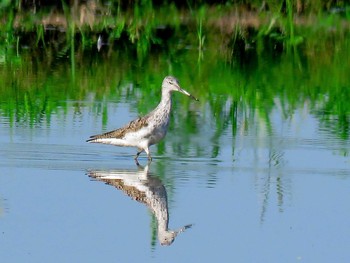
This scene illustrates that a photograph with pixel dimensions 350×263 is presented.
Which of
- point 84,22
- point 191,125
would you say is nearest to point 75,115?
point 191,125

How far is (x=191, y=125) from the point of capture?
38.4 ft

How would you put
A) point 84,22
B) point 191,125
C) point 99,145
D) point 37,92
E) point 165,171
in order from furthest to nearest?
point 84,22, point 37,92, point 191,125, point 99,145, point 165,171

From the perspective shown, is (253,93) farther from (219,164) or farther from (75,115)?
(219,164)

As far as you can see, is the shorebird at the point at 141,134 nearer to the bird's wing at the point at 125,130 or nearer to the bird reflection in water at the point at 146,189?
the bird's wing at the point at 125,130

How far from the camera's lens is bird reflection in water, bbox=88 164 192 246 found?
768 cm

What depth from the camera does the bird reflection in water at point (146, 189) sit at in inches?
302

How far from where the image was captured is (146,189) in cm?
900

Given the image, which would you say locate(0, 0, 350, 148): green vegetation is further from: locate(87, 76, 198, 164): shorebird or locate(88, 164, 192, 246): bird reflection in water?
locate(88, 164, 192, 246): bird reflection in water

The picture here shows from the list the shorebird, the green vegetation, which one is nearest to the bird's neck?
the shorebird

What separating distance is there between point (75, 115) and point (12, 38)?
190 inches

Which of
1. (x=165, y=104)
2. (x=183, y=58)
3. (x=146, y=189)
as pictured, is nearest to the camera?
(x=146, y=189)

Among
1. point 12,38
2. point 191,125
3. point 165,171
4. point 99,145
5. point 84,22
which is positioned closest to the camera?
point 165,171

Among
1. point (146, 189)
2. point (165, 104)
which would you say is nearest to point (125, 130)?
point (165, 104)

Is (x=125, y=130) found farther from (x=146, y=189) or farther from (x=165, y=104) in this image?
(x=146, y=189)
